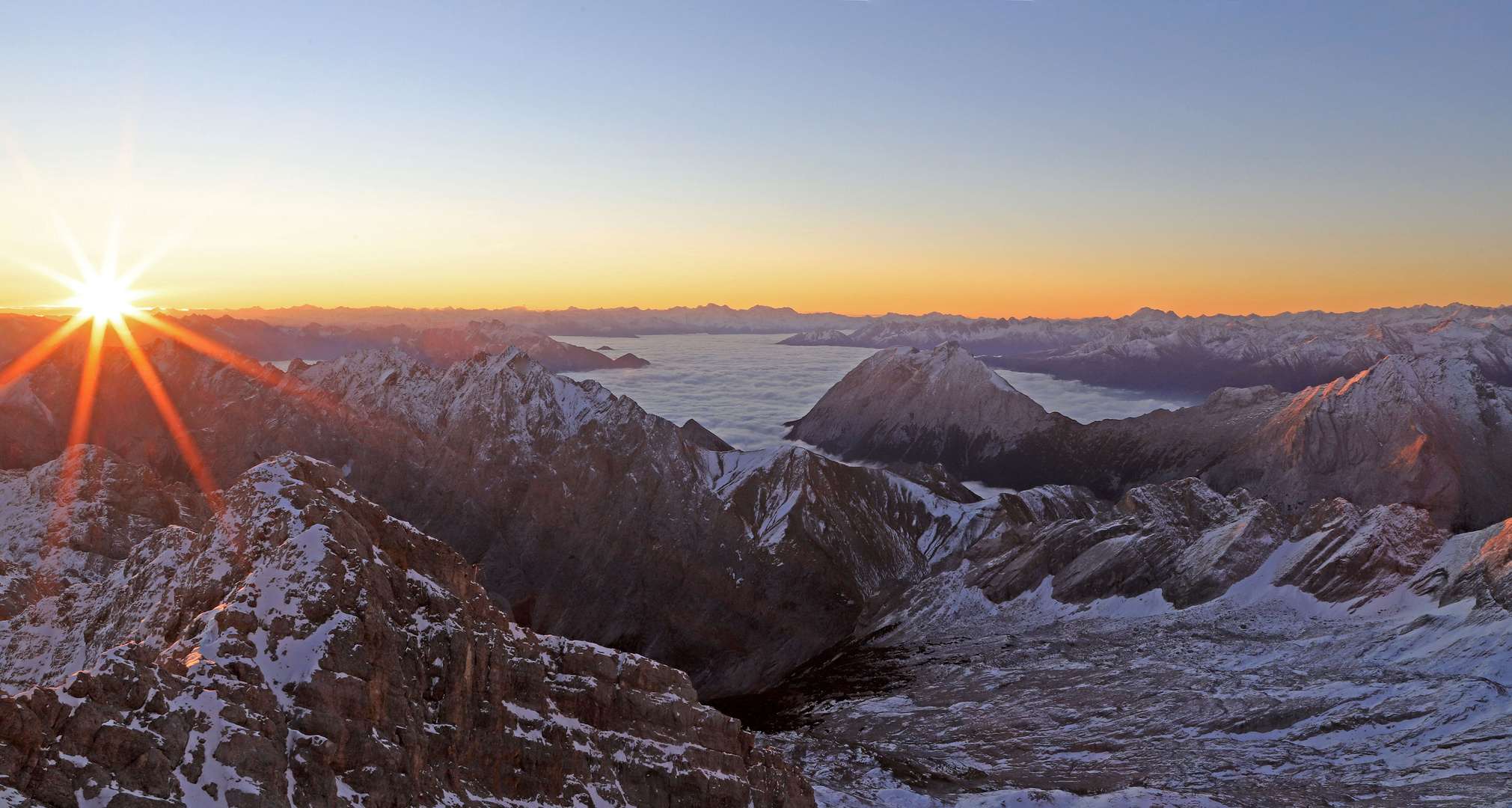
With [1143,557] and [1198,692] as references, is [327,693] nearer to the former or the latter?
[1198,692]

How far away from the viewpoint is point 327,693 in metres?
54.4

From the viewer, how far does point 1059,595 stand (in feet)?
590

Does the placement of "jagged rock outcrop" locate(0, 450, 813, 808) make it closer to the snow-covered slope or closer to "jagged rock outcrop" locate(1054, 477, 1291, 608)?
the snow-covered slope

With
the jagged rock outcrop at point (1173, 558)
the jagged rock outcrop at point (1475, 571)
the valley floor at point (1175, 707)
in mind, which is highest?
the jagged rock outcrop at point (1475, 571)

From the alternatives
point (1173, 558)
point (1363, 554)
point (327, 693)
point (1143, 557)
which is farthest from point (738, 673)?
point (327, 693)

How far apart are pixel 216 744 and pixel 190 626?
1336 centimetres

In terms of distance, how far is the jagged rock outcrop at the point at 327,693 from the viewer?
46.2 meters

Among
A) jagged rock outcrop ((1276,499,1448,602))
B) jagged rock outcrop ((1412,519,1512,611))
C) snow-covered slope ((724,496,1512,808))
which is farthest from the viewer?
jagged rock outcrop ((1276,499,1448,602))

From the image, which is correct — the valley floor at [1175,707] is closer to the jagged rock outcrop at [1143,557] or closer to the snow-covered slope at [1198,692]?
the snow-covered slope at [1198,692]

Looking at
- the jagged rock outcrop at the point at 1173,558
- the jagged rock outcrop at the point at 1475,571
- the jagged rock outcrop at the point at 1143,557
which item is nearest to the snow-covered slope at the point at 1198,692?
the jagged rock outcrop at the point at 1475,571

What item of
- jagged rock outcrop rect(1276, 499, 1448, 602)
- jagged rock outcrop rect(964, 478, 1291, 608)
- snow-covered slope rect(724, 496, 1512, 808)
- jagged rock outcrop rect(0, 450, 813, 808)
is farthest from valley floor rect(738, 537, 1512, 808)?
jagged rock outcrop rect(0, 450, 813, 808)

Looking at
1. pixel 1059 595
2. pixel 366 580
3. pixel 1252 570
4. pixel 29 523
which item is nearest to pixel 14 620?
pixel 29 523

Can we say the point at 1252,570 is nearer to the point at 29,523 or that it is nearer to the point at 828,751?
the point at 828,751

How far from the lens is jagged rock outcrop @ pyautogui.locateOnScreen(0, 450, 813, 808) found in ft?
152
